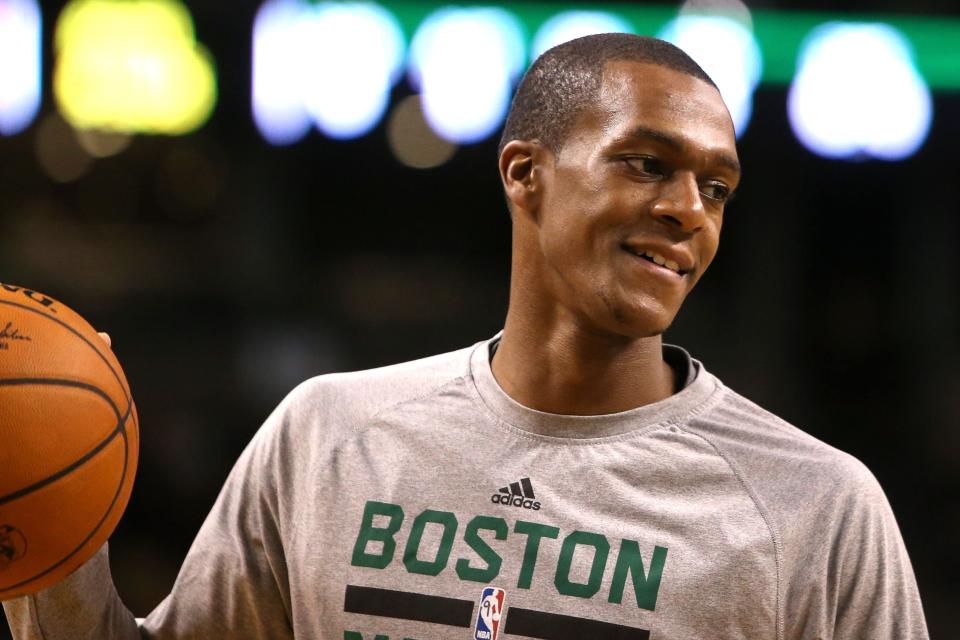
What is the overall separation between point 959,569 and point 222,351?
3.98 meters

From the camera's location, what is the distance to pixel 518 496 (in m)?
1.95

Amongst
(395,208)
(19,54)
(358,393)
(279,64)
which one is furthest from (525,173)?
(395,208)

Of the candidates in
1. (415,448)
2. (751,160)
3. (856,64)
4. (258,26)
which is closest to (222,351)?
(258,26)

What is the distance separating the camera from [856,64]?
586 centimetres

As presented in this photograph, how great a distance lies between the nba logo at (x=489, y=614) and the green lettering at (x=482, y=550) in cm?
2

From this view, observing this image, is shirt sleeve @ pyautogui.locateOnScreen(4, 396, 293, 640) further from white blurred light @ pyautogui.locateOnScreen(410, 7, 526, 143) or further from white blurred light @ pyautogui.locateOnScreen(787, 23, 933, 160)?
white blurred light @ pyautogui.locateOnScreen(787, 23, 933, 160)

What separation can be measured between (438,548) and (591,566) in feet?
0.78

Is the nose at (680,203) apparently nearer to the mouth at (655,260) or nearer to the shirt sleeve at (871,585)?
the mouth at (655,260)

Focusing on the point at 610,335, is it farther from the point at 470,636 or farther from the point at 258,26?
the point at 258,26

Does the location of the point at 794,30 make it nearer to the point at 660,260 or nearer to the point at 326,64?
the point at 326,64

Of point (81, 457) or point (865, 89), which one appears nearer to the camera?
point (81, 457)

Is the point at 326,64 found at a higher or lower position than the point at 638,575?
higher

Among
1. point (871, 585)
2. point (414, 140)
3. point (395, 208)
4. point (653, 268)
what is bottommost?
point (395, 208)

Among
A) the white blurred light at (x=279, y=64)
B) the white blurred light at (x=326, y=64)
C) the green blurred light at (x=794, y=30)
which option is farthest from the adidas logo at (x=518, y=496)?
the white blurred light at (x=279, y=64)
